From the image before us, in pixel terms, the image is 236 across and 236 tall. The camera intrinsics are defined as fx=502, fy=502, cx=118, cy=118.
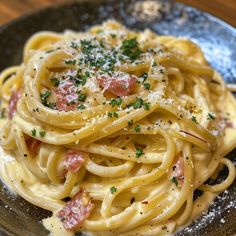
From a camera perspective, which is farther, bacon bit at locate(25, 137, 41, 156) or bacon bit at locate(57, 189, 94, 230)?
bacon bit at locate(25, 137, 41, 156)

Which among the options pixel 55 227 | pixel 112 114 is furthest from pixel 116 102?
pixel 55 227

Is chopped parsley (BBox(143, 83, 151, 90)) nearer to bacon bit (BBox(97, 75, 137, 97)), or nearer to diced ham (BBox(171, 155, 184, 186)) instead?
bacon bit (BBox(97, 75, 137, 97))

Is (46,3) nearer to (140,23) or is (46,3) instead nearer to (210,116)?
(140,23)

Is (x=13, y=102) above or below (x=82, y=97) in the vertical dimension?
below

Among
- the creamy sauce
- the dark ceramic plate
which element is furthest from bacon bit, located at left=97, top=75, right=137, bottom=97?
the dark ceramic plate

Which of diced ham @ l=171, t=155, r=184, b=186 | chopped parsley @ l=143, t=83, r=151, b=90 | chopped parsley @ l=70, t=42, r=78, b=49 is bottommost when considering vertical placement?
diced ham @ l=171, t=155, r=184, b=186

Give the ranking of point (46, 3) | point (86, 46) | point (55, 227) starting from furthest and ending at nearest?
point (46, 3)
point (86, 46)
point (55, 227)
